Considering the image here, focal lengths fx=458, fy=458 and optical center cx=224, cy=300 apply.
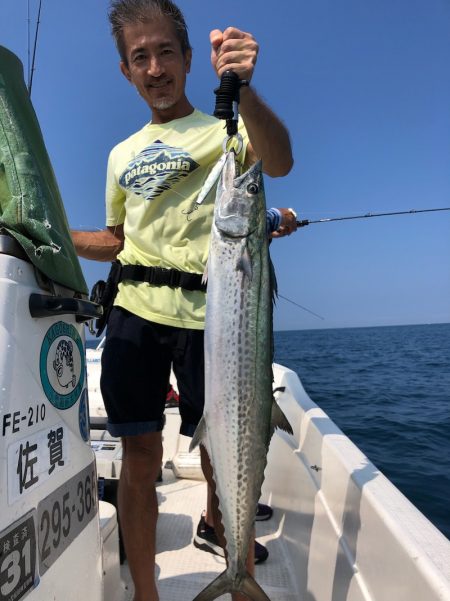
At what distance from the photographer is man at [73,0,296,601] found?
1966 mm

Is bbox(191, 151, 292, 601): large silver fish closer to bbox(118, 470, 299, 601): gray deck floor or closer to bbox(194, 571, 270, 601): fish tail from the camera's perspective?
bbox(194, 571, 270, 601): fish tail

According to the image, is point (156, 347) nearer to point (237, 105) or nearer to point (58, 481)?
point (58, 481)

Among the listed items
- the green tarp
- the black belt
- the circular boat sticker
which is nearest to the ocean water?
the black belt

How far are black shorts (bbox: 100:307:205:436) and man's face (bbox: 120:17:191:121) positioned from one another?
103 cm

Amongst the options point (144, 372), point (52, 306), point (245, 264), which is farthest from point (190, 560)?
point (52, 306)

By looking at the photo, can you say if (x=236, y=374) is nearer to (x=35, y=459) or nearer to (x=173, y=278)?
(x=173, y=278)

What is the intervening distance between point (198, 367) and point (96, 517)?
2.34 ft

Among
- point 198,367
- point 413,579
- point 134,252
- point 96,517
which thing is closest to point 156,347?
point 198,367

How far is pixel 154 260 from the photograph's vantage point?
2.04 metres

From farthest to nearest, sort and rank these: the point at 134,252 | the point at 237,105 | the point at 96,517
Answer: the point at 134,252, the point at 237,105, the point at 96,517

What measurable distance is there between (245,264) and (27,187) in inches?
31.0

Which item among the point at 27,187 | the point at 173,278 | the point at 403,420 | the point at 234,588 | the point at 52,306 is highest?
the point at 27,187

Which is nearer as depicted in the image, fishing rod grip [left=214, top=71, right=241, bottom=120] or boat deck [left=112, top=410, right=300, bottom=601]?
fishing rod grip [left=214, top=71, right=241, bottom=120]

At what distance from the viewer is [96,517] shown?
1.47m
